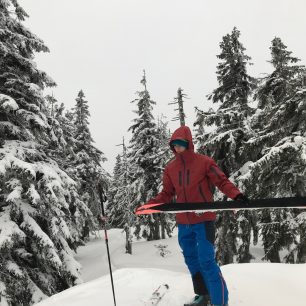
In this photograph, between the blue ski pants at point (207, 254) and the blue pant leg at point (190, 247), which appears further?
the blue pant leg at point (190, 247)

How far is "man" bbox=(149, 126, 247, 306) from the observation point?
427 centimetres

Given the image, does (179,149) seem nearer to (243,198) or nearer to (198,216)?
(198,216)

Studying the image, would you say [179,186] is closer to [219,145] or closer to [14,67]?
[14,67]

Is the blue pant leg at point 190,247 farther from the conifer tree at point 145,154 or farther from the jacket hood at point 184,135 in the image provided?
the conifer tree at point 145,154

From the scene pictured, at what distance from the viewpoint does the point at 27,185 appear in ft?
35.5

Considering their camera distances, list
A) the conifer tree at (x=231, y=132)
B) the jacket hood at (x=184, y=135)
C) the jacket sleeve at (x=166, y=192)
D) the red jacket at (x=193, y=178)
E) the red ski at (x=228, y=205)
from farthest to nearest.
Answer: the conifer tree at (x=231, y=132) < the jacket sleeve at (x=166, y=192) < the jacket hood at (x=184, y=135) < the red jacket at (x=193, y=178) < the red ski at (x=228, y=205)

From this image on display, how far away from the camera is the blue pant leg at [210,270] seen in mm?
4219

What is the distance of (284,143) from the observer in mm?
12039

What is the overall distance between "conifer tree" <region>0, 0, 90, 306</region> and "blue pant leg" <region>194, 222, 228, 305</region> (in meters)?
6.58

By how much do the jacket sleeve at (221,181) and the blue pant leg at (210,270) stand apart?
0.53 metres

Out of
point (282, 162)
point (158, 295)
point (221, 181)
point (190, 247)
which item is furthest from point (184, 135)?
point (282, 162)

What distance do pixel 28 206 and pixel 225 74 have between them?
46.8ft

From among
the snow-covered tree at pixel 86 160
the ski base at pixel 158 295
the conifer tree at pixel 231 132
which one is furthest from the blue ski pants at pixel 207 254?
the snow-covered tree at pixel 86 160

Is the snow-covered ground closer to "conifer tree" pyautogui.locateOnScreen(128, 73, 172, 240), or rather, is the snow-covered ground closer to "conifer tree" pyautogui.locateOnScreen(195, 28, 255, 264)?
"conifer tree" pyautogui.locateOnScreen(195, 28, 255, 264)
